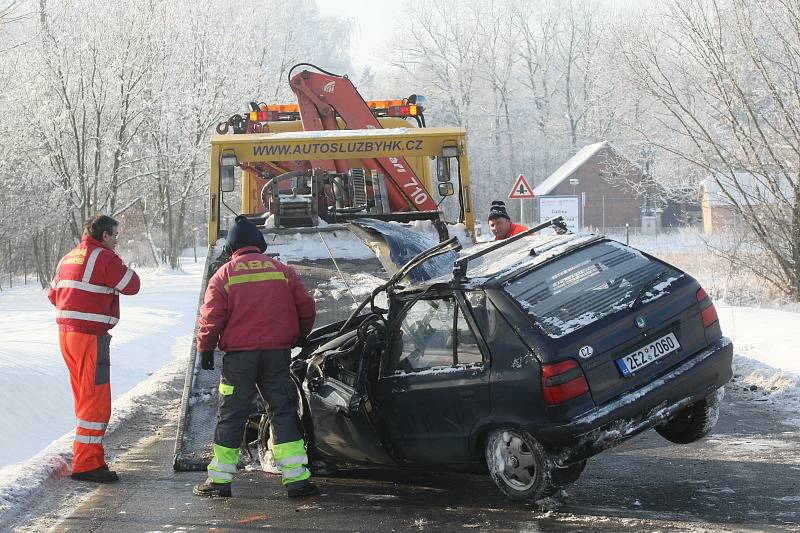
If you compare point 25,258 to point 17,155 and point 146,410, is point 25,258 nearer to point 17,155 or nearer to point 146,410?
point 17,155

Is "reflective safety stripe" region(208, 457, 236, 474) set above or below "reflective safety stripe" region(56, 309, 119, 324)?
below

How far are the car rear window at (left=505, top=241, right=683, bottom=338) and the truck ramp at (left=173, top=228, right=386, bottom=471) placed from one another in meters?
2.52

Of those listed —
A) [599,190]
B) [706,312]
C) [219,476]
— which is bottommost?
[219,476]

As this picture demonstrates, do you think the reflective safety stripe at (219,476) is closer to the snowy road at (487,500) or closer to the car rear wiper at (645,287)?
the snowy road at (487,500)

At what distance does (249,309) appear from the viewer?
6895 millimetres

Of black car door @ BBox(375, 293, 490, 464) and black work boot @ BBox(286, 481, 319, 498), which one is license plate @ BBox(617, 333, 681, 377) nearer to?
black car door @ BBox(375, 293, 490, 464)

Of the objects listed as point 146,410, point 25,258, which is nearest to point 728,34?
point 146,410

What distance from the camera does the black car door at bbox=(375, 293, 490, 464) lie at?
6090mm

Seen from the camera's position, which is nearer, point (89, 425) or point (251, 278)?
point (251, 278)

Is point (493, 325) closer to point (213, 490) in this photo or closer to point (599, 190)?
point (213, 490)

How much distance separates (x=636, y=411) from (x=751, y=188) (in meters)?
13.8

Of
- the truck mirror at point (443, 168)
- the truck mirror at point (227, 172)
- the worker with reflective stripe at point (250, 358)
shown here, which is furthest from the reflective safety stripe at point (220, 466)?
the truck mirror at point (443, 168)

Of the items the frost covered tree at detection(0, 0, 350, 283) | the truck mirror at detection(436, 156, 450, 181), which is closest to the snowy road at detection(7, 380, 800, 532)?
the truck mirror at detection(436, 156, 450, 181)

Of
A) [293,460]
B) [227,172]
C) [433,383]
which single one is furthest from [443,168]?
[433,383]
